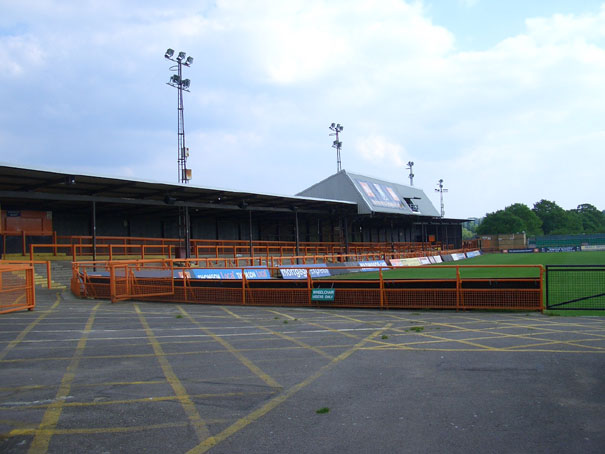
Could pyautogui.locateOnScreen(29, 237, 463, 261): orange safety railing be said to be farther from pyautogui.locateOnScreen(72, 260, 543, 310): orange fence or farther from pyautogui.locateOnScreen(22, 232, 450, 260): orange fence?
pyautogui.locateOnScreen(72, 260, 543, 310): orange fence

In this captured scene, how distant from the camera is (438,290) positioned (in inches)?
533

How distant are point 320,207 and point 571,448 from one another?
1430 inches

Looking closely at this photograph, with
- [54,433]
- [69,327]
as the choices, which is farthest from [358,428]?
[69,327]

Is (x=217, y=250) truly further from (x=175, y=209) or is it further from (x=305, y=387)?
(x=305, y=387)

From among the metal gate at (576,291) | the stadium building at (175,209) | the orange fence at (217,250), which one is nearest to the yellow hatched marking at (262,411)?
the metal gate at (576,291)

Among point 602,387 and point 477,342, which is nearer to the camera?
point 602,387

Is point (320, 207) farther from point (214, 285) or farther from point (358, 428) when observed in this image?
point (358, 428)

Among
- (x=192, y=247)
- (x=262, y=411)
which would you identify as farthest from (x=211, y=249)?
(x=262, y=411)

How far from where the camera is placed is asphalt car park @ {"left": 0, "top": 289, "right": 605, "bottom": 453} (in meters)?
4.51

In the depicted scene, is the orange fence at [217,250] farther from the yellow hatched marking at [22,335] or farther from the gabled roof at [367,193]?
the yellow hatched marking at [22,335]

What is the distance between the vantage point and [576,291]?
53.6 feet

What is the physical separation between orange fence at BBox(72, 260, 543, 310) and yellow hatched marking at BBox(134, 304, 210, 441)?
603 centimetres

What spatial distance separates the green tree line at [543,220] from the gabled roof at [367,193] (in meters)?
55.8

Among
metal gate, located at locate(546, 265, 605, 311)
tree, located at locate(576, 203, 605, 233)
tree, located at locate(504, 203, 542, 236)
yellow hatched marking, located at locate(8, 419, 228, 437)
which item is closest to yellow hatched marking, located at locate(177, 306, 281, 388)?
yellow hatched marking, located at locate(8, 419, 228, 437)
